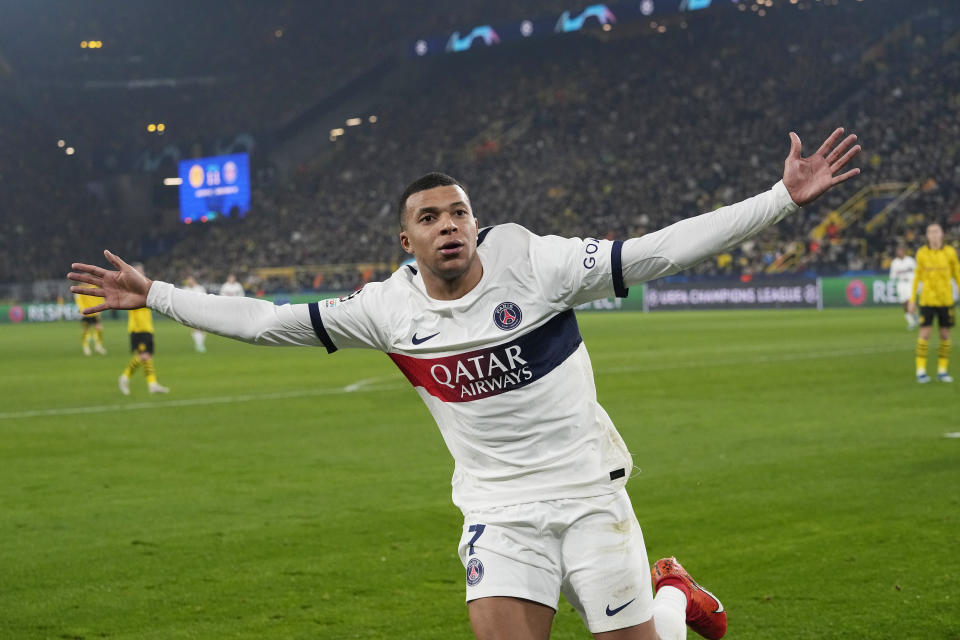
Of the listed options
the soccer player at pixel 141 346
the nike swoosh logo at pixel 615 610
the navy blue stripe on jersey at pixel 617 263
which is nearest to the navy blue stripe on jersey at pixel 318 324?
the navy blue stripe on jersey at pixel 617 263

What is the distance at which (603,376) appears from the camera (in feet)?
61.5

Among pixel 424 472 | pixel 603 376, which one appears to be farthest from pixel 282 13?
pixel 424 472

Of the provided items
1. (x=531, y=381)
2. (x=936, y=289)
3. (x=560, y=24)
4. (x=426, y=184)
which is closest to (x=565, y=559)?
(x=531, y=381)

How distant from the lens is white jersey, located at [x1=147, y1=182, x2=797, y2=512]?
404 centimetres

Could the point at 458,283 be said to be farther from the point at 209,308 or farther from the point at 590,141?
the point at 590,141

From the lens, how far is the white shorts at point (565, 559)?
4016mm

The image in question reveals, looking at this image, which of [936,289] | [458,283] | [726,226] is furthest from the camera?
[936,289]

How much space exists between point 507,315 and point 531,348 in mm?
141

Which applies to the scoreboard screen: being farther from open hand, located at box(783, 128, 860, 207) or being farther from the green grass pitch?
open hand, located at box(783, 128, 860, 207)

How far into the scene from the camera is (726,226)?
13.0ft

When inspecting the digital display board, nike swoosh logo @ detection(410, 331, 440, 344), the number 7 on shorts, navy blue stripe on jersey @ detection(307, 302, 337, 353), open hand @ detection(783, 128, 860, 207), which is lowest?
the number 7 on shorts

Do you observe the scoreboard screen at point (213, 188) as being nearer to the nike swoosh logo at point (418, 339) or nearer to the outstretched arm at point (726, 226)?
the nike swoosh logo at point (418, 339)

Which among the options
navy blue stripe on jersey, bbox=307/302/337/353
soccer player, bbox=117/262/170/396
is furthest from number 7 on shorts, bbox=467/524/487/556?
soccer player, bbox=117/262/170/396

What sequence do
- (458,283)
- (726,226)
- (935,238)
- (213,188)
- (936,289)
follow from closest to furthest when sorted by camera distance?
(726,226) < (458,283) < (935,238) < (936,289) < (213,188)
